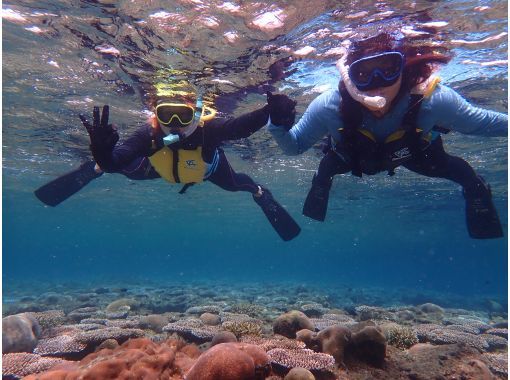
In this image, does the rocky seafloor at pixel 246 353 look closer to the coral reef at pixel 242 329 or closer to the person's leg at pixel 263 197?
the coral reef at pixel 242 329

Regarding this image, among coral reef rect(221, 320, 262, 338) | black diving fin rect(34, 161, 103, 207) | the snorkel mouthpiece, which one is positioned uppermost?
the snorkel mouthpiece

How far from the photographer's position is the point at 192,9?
853 cm

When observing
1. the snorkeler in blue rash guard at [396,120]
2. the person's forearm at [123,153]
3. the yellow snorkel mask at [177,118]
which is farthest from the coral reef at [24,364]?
the snorkeler in blue rash guard at [396,120]

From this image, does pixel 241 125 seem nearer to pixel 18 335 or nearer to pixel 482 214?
pixel 482 214

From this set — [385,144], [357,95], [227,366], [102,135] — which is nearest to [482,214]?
[385,144]

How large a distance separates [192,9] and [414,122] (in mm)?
6061

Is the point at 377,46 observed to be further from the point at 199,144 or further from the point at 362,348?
the point at 362,348

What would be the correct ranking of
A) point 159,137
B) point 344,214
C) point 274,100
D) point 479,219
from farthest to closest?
point 344,214 → point 159,137 → point 479,219 → point 274,100

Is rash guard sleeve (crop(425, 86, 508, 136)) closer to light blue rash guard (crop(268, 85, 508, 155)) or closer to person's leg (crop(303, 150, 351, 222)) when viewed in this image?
light blue rash guard (crop(268, 85, 508, 155))

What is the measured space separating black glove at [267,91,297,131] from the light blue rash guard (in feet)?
0.55

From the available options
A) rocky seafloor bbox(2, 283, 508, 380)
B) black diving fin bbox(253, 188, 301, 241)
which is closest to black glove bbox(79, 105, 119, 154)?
rocky seafloor bbox(2, 283, 508, 380)

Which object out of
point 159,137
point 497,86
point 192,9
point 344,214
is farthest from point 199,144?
point 344,214

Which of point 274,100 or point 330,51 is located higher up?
point 330,51

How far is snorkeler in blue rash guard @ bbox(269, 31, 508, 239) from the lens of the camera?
5.45 metres
